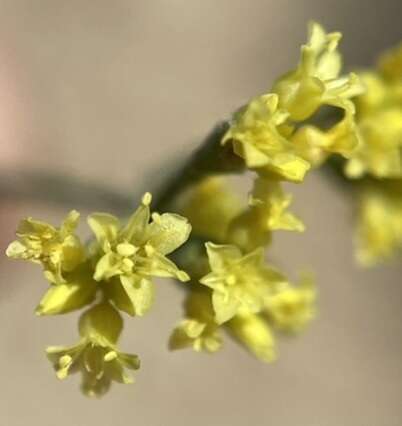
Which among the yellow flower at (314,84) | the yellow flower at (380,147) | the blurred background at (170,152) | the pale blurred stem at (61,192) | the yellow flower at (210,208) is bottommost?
the blurred background at (170,152)

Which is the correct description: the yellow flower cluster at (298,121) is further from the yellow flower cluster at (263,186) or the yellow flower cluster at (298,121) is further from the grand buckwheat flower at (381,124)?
the grand buckwheat flower at (381,124)

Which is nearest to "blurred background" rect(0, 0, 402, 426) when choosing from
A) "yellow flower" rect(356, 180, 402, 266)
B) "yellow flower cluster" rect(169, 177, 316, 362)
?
"yellow flower" rect(356, 180, 402, 266)

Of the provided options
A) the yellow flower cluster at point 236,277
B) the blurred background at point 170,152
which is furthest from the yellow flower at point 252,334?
the blurred background at point 170,152

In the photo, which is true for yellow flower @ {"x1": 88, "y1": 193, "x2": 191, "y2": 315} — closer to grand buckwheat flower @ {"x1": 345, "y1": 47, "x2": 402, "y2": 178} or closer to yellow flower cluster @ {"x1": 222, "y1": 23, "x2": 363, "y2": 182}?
yellow flower cluster @ {"x1": 222, "y1": 23, "x2": 363, "y2": 182}

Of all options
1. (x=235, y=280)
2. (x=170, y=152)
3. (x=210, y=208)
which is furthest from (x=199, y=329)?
(x=170, y=152)

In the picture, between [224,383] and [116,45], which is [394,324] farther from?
[116,45]

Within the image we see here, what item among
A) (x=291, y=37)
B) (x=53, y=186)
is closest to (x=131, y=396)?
(x=53, y=186)
